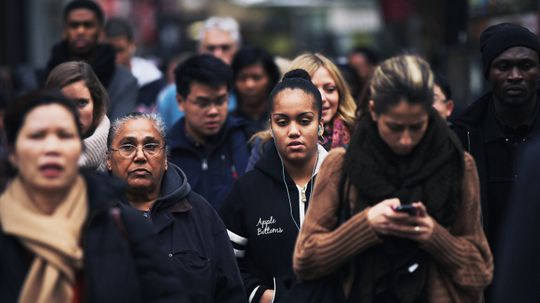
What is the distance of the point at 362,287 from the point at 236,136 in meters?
3.60

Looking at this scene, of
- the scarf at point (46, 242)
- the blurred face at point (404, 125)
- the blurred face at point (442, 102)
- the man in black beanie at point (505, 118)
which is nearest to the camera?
the scarf at point (46, 242)

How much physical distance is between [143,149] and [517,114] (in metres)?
2.38

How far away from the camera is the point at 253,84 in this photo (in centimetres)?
1053

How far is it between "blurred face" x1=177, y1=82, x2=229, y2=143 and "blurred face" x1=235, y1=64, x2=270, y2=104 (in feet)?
5.28

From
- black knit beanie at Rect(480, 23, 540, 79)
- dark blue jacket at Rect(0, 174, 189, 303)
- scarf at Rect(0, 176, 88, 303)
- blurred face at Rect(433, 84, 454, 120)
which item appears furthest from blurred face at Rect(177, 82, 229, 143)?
scarf at Rect(0, 176, 88, 303)

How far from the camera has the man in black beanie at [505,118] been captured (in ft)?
24.1

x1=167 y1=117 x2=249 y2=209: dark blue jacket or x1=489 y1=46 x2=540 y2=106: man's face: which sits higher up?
x1=489 y1=46 x2=540 y2=106: man's face

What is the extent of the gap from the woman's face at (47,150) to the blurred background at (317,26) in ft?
21.8

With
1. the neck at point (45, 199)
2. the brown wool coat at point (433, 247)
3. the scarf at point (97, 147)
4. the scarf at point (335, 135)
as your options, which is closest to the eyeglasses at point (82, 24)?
the scarf at point (335, 135)

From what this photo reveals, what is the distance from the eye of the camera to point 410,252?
5.27 metres

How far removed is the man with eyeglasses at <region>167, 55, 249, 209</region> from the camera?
27.8 feet

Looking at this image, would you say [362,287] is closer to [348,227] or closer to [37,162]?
[348,227]

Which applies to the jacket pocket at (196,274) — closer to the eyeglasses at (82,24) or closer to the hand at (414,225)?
the hand at (414,225)

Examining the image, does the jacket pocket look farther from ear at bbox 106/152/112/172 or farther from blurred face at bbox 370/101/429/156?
blurred face at bbox 370/101/429/156
